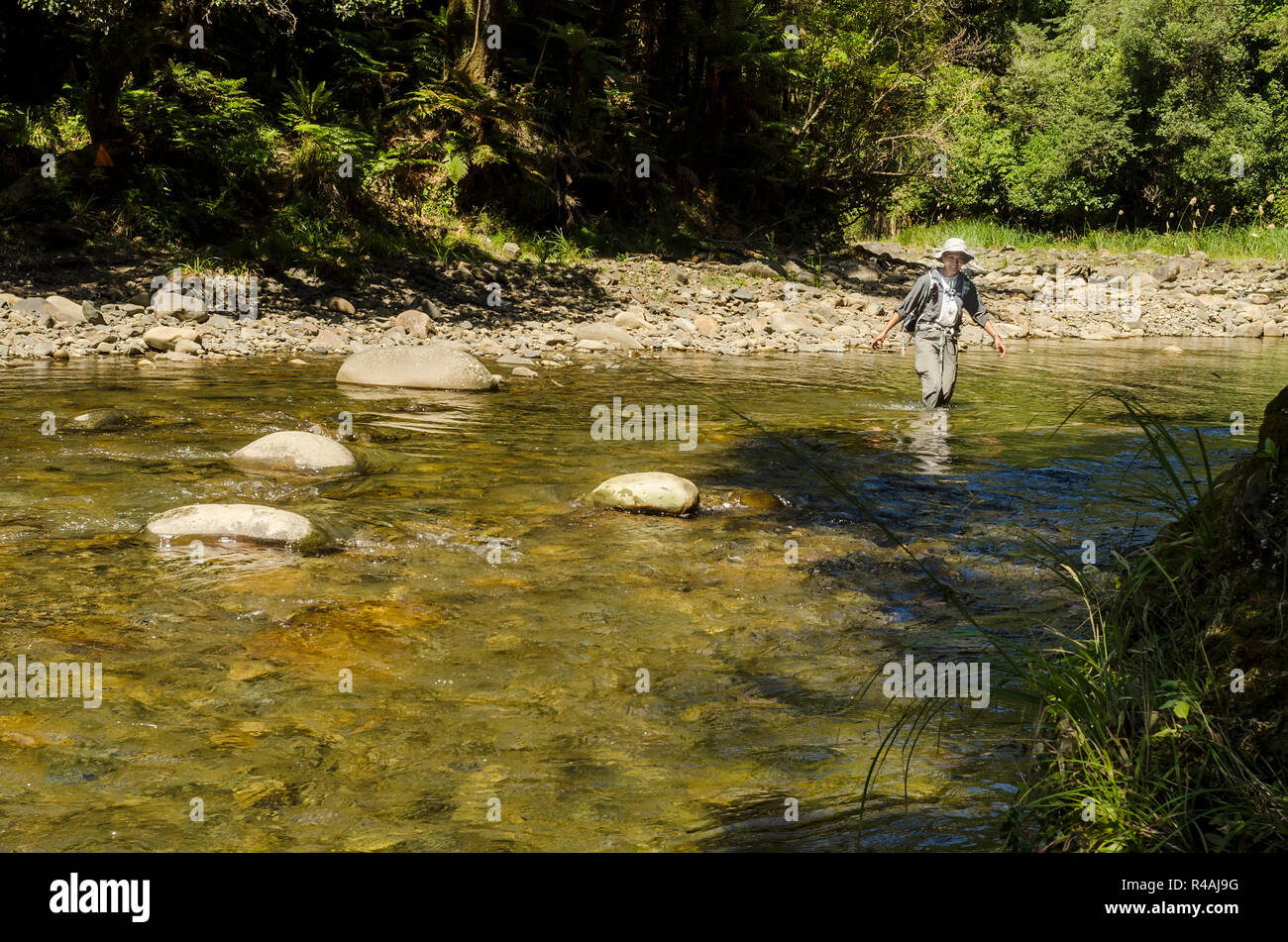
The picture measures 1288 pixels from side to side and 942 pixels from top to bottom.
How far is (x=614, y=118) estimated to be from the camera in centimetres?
2398

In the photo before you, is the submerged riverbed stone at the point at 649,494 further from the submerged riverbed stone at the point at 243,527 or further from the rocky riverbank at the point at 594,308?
the rocky riverbank at the point at 594,308

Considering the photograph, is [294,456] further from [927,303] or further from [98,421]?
[927,303]

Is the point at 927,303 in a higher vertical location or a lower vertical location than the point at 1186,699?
higher

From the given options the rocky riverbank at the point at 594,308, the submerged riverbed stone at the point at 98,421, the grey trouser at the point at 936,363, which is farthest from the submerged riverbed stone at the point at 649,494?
the rocky riverbank at the point at 594,308

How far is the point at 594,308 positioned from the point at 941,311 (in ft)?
28.6

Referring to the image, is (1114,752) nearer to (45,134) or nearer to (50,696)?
(50,696)

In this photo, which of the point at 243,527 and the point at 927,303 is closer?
the point at 243,527

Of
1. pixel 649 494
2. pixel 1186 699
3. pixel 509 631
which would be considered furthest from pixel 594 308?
pixel 1186 699

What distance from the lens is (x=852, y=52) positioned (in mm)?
24594

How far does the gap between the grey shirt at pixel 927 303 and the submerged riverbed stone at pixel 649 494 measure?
447 centimetres

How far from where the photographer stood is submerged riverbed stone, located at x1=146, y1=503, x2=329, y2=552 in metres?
6.60

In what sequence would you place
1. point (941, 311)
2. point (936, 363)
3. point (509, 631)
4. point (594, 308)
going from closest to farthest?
point (509, 631) → point (941, 311) → point (936, 363) → point (594, 308)

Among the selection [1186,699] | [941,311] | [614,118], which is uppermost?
[614,118]

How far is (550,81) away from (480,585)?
62.0ft
